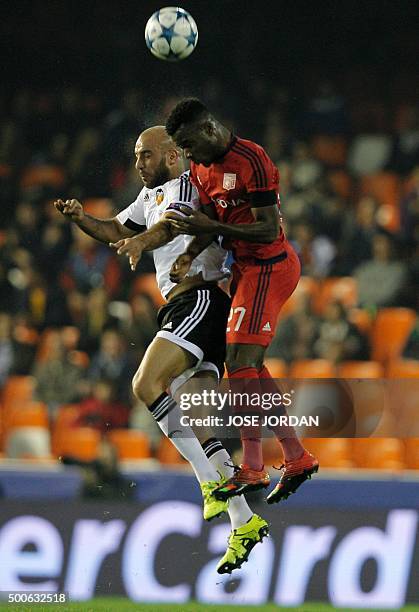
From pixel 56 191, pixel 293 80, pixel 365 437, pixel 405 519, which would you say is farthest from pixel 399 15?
pixel 405 519

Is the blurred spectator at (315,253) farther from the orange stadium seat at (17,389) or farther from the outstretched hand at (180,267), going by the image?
the outstretched hand at (180,267)

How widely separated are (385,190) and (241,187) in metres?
6.20

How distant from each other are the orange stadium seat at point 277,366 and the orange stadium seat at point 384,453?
2.88 feet

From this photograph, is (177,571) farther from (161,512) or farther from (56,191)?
(56,191)

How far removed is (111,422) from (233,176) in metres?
4.61

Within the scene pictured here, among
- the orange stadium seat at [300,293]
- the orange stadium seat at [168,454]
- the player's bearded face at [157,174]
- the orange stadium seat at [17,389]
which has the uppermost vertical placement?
the orange stadium seat at [300,293]

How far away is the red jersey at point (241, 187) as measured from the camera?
627cm

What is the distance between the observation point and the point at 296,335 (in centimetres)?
1057

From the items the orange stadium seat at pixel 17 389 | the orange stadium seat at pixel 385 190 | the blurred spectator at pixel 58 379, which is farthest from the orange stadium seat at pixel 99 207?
the orange stadium seat at pixel 385 190

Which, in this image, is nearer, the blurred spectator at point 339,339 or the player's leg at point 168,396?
the player's leg at point 168,396

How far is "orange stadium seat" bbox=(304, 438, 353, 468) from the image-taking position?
32.8 feet

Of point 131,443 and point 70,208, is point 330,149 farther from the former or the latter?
point 70,208

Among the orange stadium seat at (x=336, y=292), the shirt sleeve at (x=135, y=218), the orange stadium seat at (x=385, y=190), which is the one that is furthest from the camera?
the orange stadium seat at (x=385, y=190)

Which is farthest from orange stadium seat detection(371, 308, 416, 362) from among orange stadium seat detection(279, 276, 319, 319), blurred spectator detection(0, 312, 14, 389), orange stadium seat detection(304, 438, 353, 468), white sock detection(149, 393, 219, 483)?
white sock detection(149, 393, 219, 483)
